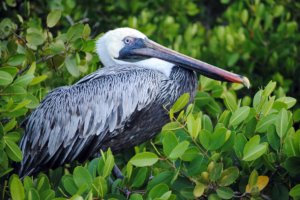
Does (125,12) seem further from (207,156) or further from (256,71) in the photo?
(207,156)

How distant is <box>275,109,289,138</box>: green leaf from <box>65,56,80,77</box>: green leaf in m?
1.84

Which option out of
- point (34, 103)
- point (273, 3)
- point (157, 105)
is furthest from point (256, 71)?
point (34, 103)

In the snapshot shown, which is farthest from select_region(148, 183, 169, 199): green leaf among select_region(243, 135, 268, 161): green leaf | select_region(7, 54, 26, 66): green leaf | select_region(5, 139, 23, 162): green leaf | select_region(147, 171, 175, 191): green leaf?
select_region(7, 54, 26, 66): green leaf

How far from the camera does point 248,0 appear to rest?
316 inches

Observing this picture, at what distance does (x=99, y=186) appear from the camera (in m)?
4.18

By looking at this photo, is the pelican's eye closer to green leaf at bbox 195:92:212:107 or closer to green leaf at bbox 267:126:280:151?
green leaf at bbox 195:92:212:107

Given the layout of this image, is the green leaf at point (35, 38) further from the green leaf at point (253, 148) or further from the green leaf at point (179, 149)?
the green leaf at point (253, 148)

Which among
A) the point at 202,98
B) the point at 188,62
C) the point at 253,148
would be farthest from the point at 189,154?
the point at 188,62

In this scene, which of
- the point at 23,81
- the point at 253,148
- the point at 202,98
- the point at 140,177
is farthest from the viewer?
the point at 202,98

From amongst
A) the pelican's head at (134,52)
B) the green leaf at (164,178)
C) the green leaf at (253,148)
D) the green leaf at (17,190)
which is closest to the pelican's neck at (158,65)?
the pelican's head at (134,52)

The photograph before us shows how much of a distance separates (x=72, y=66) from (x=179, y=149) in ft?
5.58

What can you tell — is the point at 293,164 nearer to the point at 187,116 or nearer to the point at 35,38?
the point at 187,116

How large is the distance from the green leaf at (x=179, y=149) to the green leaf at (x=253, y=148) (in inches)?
13.4

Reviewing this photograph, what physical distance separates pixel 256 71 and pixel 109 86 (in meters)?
2.56
